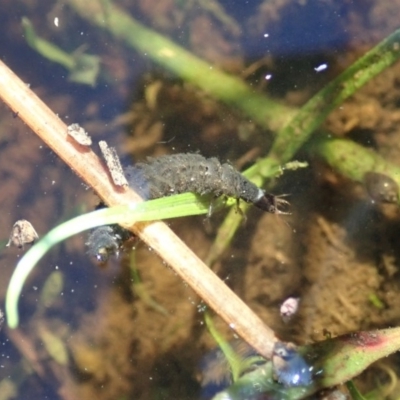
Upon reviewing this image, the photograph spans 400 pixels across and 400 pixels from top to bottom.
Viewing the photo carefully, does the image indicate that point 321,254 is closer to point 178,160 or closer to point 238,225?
point 238,225

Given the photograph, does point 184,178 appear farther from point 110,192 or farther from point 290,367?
point 290,367

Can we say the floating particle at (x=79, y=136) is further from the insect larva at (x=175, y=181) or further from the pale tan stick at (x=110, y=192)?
the insect larva at (x=175, y=181)

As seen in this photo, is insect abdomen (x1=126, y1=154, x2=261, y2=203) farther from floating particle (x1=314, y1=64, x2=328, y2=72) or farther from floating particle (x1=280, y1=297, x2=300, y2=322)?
floating particle (x1=314, y1=64, x2=328, y2=72)

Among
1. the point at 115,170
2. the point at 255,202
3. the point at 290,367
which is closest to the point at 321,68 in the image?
the point at 255,202

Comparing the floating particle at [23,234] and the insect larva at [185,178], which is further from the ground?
the floating particle at [23,234]

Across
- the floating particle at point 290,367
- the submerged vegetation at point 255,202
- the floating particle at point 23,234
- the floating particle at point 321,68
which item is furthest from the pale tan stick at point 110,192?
the floating particle at point 321,68

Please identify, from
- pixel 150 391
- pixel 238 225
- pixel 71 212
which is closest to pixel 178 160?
pixel 238 225
